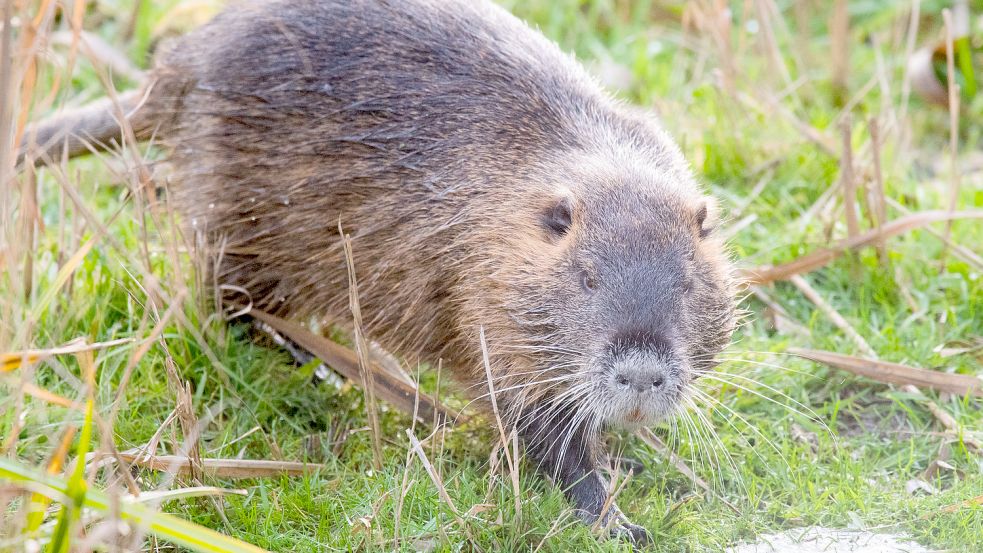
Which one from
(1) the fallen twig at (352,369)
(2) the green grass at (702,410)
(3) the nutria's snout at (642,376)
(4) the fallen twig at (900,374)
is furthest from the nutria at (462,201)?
(4) the fallen twig at (900,374)

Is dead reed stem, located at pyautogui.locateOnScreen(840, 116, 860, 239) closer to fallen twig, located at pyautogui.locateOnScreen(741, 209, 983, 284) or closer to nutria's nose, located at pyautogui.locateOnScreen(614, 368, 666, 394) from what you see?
fallen twig, located at pyautogui.locateOnScreen(741, 209, 983, 284)

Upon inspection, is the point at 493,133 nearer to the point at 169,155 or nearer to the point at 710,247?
the point at 710,247

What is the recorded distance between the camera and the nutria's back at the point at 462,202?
330 cm

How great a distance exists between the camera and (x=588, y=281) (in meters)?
3.31

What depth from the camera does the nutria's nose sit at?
10.2 feet

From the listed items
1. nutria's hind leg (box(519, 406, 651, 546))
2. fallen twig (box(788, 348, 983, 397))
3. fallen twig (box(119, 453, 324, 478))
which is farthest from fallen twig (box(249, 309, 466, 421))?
fallen twig (box(788, 348, 983, 397))

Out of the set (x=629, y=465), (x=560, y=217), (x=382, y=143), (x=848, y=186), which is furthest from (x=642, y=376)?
(x=848, y=186)

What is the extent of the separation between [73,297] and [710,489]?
2.18m

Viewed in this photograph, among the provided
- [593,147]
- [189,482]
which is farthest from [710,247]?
[189,482]

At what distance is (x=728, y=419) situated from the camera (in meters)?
3.87

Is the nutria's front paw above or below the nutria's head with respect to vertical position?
below

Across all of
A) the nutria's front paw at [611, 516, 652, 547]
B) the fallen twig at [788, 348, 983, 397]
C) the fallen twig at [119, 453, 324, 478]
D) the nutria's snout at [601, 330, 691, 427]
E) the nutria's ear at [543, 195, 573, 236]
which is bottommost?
the fallen twig at [119, 453, 324, 478]

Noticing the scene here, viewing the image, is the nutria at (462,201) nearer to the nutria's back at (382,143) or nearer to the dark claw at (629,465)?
the nutria's back at (382,143)

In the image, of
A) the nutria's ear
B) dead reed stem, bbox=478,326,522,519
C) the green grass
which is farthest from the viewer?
the nutria's ear
